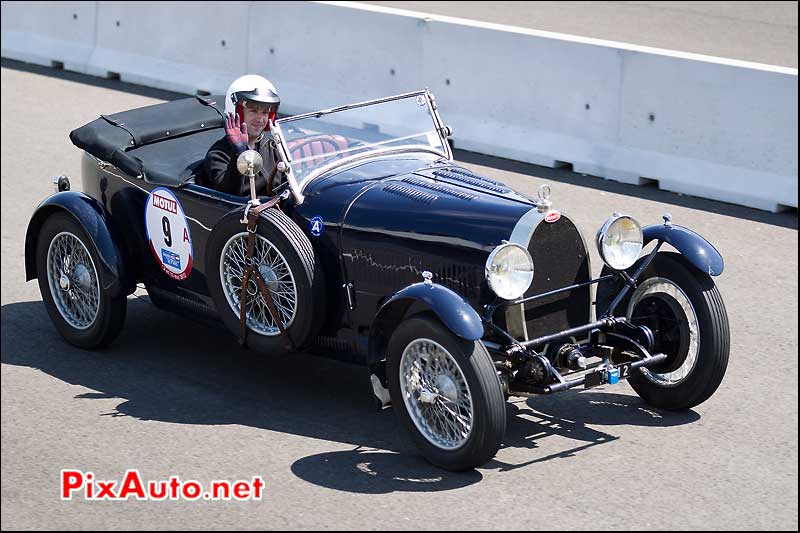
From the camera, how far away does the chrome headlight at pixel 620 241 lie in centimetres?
680

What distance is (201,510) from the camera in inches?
234

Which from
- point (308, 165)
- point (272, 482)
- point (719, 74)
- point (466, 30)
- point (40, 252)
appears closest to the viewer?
point (272, 482)

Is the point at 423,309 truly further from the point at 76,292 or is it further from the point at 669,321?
the point at 76,292

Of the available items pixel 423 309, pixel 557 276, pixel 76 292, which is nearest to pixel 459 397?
pixel 423 309

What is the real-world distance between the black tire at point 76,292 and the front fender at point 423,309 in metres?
1.93

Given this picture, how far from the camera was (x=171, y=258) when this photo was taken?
25.5 ft

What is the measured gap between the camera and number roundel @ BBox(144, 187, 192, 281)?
762 centimetres

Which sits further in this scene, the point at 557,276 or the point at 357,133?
the point at 357,133

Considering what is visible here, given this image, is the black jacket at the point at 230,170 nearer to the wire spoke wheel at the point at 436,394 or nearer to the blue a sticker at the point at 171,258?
the blue a sticker at the point at 171,258

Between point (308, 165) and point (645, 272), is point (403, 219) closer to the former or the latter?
point (308, 165)

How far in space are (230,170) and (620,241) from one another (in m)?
2.15

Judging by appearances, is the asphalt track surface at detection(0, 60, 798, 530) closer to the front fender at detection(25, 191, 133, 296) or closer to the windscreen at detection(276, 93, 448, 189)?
the front fender at detection(25, 191, 133, 296)

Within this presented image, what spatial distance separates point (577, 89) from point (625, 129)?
1.83 feet

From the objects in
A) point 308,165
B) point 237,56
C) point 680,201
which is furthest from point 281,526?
point 237,56
